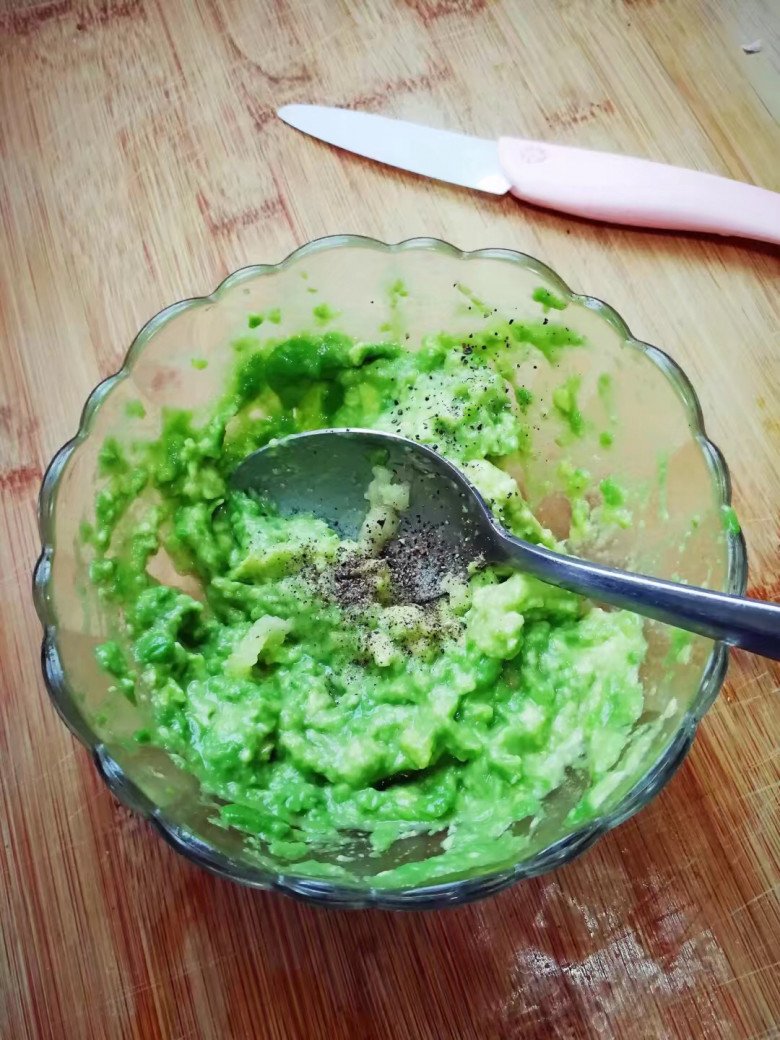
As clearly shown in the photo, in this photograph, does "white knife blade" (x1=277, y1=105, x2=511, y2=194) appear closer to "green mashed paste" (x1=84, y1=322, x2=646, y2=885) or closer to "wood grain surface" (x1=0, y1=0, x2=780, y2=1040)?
"wood grain surface" (x1=0, y1=0, x2=780, y2=1040)

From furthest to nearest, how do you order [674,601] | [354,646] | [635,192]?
[635,192], [354,646], [674,601]

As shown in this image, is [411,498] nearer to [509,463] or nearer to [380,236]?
[509,463]

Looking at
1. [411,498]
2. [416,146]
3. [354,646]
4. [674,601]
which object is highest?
[416,146]

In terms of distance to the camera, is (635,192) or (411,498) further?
(635,192)

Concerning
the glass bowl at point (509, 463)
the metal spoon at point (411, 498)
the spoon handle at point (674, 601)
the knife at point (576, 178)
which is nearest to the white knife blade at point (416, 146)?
the knife at point (576, 178)

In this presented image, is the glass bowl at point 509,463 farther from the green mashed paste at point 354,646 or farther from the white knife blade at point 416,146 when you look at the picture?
the white knife blade at point 416,146

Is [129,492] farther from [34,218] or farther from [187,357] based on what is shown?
[34,218]

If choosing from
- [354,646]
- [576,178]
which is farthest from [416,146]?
[354,646]
